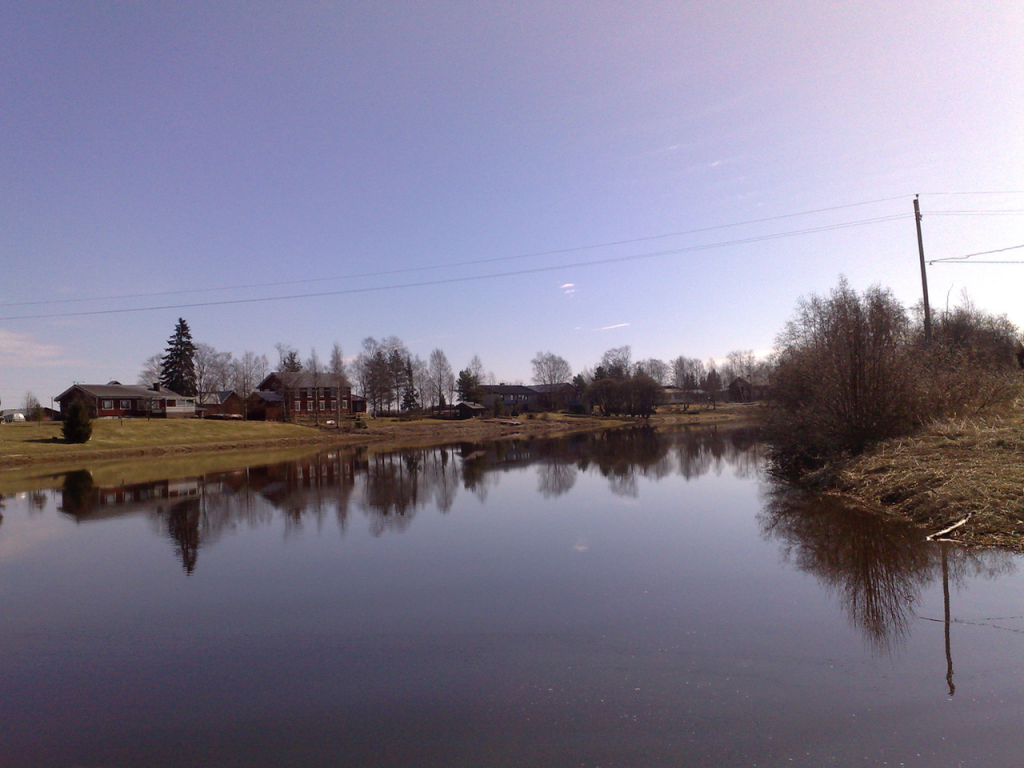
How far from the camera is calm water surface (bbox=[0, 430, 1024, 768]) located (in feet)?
17.3

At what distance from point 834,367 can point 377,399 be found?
68.8 m

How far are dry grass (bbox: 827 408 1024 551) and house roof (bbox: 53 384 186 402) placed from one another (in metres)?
68.5

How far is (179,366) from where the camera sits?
75.4 m

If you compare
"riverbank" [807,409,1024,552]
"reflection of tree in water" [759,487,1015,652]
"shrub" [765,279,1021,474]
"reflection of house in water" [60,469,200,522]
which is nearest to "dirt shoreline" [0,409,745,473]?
"reflection of house in water" [60,469,200,522]

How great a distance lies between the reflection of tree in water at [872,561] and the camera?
790cm

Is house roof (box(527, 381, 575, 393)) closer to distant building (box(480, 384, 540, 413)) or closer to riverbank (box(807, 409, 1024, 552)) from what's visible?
distant building (box(480, 384, 540, 413))

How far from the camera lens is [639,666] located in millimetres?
6652

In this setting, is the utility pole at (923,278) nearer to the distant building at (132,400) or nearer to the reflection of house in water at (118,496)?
the reflection of house in water at (118,496)

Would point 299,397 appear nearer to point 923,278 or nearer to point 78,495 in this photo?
point 78,495

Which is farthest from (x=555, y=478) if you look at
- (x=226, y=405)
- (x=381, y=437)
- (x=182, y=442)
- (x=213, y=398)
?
(x=213, y=398)

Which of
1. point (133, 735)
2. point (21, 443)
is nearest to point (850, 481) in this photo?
point (133, 735)

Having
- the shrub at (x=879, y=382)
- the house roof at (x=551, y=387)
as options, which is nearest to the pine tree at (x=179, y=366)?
the house roof at (x=551, y=387)

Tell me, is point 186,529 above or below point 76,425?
below

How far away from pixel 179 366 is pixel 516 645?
78.4 meters
